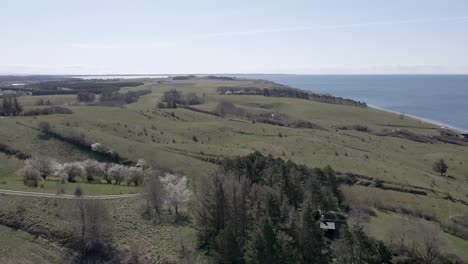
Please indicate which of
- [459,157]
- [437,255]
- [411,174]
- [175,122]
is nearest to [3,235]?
[437,255]

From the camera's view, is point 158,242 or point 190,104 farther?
point 190,104

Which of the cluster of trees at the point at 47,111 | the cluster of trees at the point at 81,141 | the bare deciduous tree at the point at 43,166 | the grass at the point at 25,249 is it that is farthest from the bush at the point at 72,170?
the cluster of trees at the point at 47,111

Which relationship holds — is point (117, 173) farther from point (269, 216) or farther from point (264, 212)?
point (269, 216)

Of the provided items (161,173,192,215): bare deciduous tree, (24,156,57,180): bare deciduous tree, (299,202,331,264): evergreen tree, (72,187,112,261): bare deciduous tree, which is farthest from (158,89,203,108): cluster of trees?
(299,202,331,264): evergreen tree

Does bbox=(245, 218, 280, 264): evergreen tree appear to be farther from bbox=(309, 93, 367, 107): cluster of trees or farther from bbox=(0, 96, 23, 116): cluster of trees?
bbox=(309, 93, 367, 107): cluster of trees

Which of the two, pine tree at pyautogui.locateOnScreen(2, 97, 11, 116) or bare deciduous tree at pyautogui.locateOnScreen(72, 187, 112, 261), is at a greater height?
pine tree at pyautogui.locateOnScreen(2, 97, 11, 116)

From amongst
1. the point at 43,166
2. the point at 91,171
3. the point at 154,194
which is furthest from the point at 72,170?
the point at 154,194

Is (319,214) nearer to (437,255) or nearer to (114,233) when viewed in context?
(437,255)
